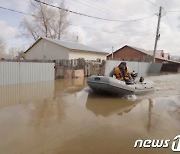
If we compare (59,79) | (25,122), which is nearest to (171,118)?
(25,122)

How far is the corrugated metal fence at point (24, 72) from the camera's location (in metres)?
12.8

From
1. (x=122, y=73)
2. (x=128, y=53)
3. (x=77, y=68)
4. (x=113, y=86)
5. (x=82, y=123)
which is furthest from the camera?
(x=128, y=53)

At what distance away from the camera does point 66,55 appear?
85.9 feet

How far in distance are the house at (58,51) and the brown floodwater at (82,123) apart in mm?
15993

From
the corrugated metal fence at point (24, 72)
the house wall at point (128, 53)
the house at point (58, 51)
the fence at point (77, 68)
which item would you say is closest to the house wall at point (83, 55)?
the house at point (58, 51)

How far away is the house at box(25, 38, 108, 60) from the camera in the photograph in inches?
1039

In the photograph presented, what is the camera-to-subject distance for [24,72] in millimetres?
14023

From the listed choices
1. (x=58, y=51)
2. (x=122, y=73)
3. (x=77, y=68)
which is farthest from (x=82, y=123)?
(x=58, y=51)

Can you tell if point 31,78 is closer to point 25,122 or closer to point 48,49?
point 25,122

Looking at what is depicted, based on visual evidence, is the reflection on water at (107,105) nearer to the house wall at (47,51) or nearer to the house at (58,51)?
the house at (58,51)

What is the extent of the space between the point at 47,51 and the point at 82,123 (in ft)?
74.9

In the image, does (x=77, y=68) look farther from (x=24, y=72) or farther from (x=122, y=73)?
(x=122, y=73)

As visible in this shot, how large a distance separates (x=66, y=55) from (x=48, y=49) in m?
3.38

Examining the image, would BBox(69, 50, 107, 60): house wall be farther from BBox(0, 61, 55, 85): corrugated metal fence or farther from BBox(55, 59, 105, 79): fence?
BBox(0, 61, 55, 85): corrugated metal fence
